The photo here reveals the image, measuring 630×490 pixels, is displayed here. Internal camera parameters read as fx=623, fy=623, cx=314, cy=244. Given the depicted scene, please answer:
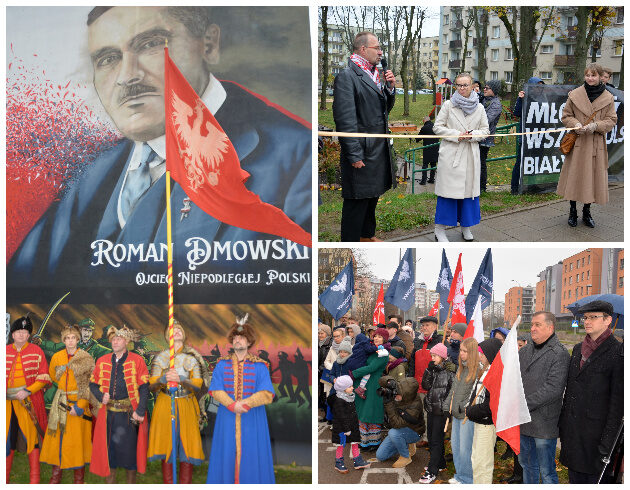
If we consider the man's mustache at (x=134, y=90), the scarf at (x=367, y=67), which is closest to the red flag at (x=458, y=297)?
the scarf at (x=367, y=67)

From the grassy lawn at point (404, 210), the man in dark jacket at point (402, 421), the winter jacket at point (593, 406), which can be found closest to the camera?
the winter jacket at point (593, 406)

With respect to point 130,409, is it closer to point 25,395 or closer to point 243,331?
point 25,395

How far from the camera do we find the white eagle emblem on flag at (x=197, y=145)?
4.79 meters

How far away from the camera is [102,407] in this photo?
532cm

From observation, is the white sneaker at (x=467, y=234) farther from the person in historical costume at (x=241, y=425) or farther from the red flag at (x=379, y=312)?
the person in historical costume at (x=241, y=425)

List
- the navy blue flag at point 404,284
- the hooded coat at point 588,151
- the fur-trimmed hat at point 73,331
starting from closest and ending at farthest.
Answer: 1. the fur-trimmed hat at point 73,331
2. the hooded coat at point 588,151
3. the navy blue flag at point 404,284

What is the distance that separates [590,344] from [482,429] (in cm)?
108

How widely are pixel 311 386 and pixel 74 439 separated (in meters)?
2.10

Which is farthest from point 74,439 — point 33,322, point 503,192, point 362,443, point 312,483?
point 503,192

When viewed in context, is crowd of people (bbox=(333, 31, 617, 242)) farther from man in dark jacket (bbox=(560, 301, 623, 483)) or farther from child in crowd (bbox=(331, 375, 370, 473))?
man in dark jacket (bbox=(560, 301, 623, 483))

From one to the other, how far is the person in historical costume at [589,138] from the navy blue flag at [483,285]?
122cm

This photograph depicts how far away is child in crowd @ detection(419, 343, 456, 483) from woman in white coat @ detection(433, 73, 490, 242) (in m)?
1.33

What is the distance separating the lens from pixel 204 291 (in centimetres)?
530

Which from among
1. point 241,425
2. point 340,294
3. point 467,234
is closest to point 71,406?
point 241,425
